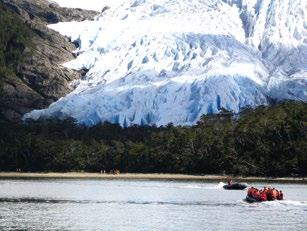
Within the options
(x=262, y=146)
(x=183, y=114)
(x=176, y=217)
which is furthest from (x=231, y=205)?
(x=183, y=114)

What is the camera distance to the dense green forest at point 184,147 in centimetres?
12012

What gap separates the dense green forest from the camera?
120125 millimetres

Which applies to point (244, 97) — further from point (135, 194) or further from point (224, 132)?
point (135, 194)

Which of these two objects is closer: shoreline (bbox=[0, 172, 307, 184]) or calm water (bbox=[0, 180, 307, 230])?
calm water (bbox=[0, 180, 307, 230])

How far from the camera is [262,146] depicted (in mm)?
120188

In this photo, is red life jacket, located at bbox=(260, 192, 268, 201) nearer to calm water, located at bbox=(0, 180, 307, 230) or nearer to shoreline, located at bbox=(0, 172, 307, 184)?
calm water, located at bbox=(0, 180, 307, 230)

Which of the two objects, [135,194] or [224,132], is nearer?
[135,194]

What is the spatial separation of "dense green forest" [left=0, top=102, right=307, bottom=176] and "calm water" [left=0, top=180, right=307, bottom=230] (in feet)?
84.3

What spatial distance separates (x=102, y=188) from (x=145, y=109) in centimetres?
8938

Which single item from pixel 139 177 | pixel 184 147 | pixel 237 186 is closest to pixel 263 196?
pixel 237 186

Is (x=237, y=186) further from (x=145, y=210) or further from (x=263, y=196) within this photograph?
(x=145, y=210)

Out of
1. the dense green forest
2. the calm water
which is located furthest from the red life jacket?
the dense green forest

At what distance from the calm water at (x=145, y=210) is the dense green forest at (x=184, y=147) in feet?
84.3

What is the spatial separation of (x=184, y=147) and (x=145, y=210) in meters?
65.4
